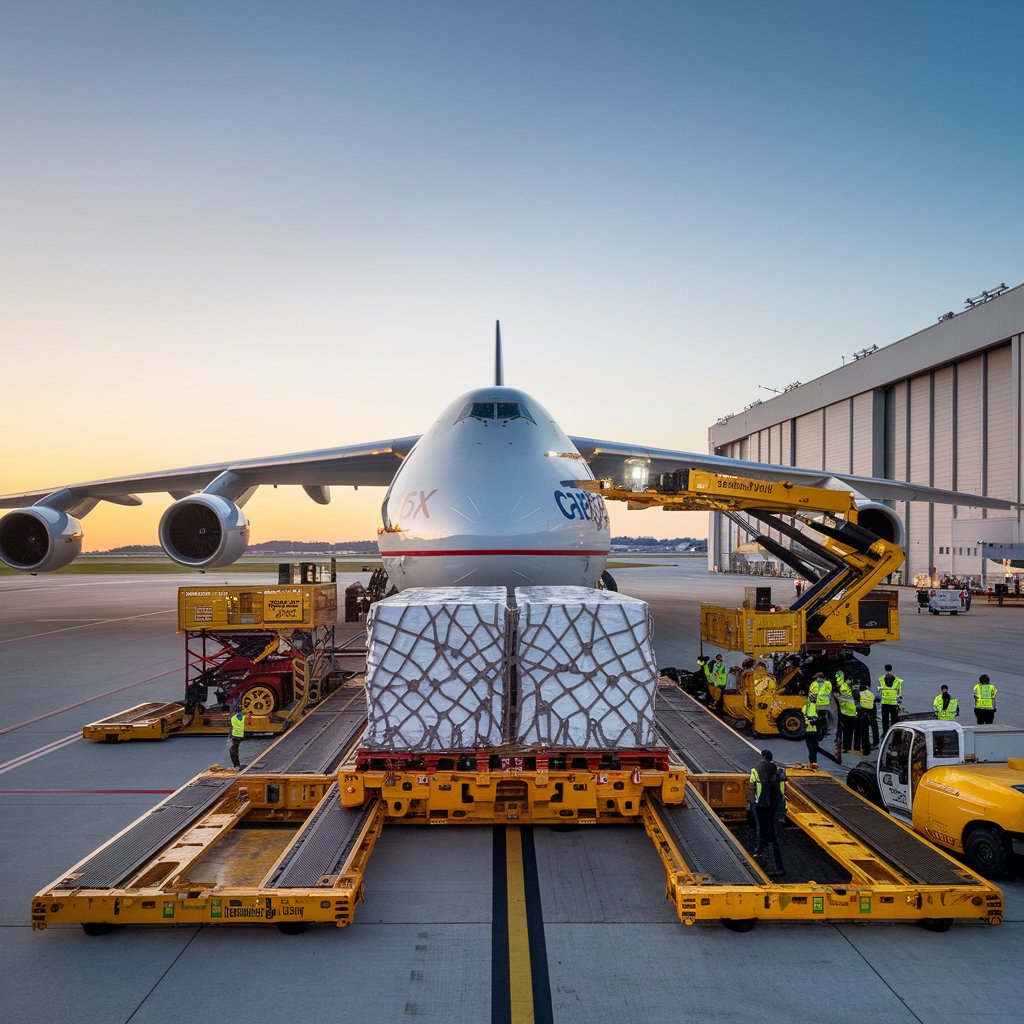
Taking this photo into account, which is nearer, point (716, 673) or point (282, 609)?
point (716, 673)

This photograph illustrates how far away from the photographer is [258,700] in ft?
39.5

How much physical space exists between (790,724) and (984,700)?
2723 millimetres

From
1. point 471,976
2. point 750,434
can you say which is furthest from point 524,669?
point 750,434

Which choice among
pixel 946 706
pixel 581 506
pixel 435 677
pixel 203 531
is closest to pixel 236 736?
pixel 435 677

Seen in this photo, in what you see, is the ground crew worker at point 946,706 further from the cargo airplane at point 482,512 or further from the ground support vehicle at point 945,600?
the ground support vehicle at point 945,600

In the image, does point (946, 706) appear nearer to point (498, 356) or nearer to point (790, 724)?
point (790, 724)

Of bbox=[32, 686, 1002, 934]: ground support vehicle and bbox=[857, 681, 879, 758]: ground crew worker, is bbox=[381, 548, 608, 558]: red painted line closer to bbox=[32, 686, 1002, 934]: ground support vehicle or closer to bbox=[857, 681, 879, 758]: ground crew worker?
bbox=[32, 686, 1002, 934]: ground support vehicle

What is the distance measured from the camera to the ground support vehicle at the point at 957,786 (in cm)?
633

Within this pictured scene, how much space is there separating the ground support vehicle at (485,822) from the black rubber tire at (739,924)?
0.4 inches

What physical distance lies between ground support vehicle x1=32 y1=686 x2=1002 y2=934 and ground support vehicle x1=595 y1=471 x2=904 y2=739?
2.68 m

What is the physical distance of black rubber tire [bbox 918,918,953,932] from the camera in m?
5.54

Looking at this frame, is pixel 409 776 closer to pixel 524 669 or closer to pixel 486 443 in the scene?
pixel 524 669

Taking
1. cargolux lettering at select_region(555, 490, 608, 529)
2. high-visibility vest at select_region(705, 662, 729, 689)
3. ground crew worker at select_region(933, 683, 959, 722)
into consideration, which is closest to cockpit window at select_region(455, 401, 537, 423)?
cargolux lettering at select_region(555, 490, 608, 529)

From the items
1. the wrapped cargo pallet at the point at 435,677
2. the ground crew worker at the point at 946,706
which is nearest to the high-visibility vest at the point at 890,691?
the ground crew worker at the point at 946,706
